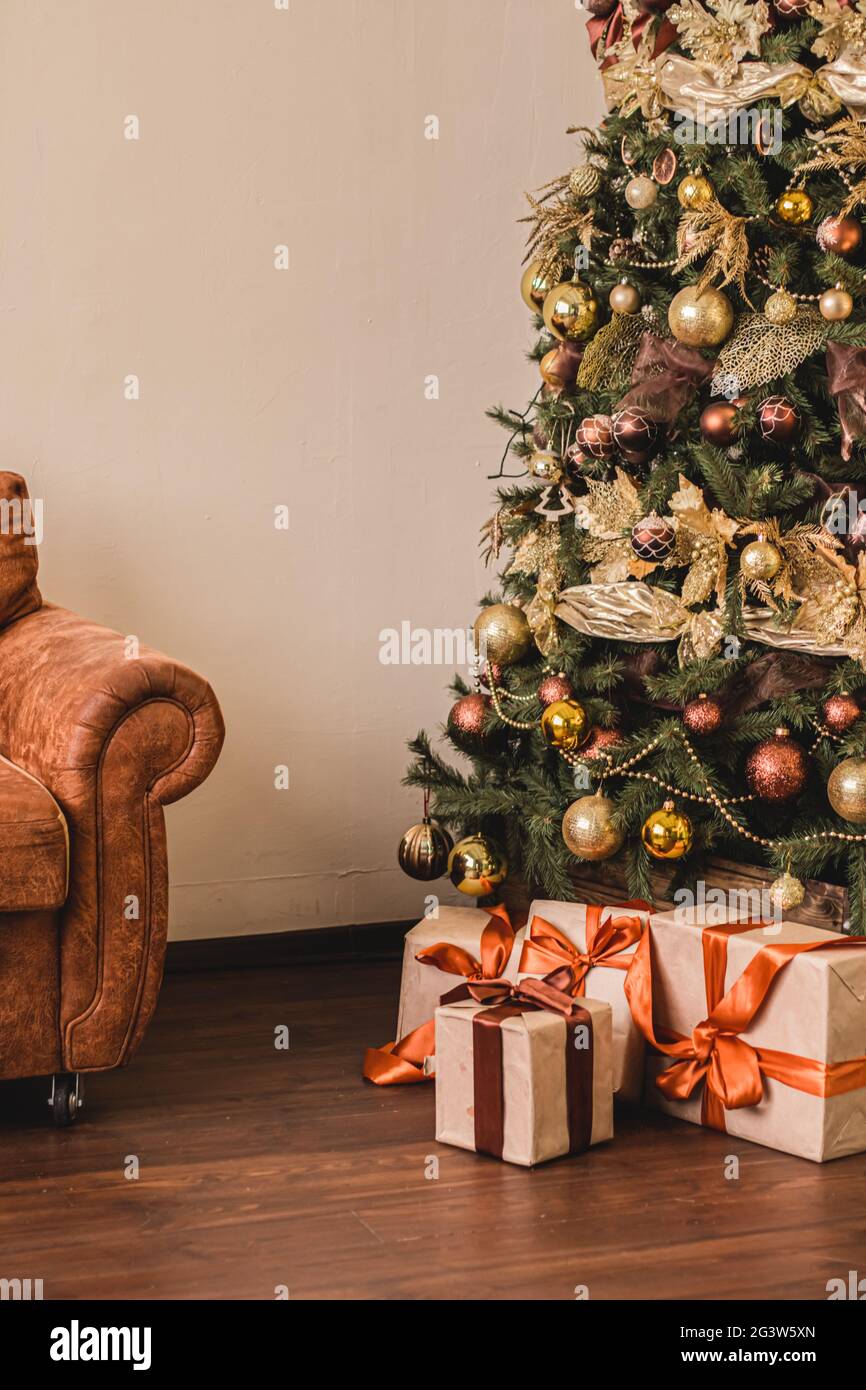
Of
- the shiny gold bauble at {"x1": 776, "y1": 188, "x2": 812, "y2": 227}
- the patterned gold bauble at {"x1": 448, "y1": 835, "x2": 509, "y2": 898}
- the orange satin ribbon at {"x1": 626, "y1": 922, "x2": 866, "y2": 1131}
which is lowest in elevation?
the orange satin ribbon at {"x1": 626, "y1": 922, "x2": 866, "y2": 1131}

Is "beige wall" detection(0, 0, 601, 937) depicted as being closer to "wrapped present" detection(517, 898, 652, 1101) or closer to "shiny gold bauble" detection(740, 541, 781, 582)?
"wrapped present" detection(517, 898, 652, 1101)

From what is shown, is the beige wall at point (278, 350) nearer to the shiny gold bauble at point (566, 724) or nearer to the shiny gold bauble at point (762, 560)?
the shiny gold bauble at point (566, 724)

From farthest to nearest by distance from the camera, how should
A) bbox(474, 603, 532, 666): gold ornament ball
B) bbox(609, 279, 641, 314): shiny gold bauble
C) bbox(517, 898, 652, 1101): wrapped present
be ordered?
bbox(474, 603, 532, 666): gold ornament ball < bbox(609, 279, 641, 314): shiny gold bauble < bbox(517, 898, 652, 1101): wrapped present

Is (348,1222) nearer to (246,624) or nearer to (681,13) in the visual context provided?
(246,624)

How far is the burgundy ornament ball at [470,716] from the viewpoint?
259 centimetres

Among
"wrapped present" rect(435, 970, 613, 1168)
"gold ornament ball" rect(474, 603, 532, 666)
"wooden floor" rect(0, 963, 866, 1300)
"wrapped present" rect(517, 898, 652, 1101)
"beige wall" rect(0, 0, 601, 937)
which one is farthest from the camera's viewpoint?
"beige wall" rect(0, 0, 601, 937)

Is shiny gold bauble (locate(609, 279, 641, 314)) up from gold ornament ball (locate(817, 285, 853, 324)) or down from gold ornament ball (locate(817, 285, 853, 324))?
up

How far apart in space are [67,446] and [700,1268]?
6.43 feet

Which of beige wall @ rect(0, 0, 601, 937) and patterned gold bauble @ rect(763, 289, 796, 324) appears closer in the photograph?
patterned gold bauble @ rect(763, 289, 796, 324)

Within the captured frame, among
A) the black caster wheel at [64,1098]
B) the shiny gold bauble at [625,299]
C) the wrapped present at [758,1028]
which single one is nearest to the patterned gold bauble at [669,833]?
the wrapped present at [758,1028]

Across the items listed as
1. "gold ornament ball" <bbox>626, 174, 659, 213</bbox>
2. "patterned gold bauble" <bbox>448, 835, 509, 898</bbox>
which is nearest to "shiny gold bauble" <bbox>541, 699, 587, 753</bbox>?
"patterned gold bauble" <bbox>448, 835, 509, 898</bbox>

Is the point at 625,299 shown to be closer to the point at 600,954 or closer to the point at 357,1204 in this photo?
the point at 600,954

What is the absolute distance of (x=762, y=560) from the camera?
2121mm

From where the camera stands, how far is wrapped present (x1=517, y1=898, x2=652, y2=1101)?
215 cm
